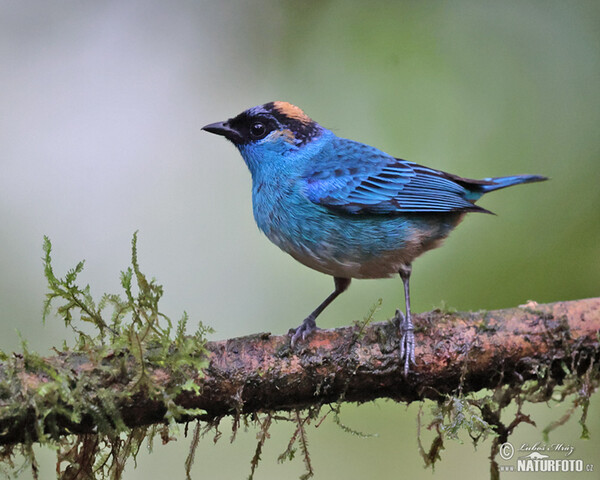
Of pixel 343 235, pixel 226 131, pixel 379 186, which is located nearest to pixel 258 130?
pixel 226 131

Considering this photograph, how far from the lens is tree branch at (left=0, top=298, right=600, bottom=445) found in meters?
2.76

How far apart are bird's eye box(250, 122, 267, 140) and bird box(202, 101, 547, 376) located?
0.06m

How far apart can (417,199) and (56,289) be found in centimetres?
205

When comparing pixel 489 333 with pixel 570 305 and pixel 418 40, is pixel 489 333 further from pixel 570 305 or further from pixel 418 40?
pixel 418 40

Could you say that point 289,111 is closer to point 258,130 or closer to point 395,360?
point 258,130

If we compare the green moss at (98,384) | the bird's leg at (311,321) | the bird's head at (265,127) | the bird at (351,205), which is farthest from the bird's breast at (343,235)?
the green moss at (98,384)

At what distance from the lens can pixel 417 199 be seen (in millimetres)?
3666

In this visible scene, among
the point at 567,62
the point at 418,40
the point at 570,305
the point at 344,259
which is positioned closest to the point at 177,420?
the point at 344,259

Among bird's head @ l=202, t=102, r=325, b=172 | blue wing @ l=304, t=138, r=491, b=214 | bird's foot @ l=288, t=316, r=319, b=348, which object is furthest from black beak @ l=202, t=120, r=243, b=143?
bird's foot @ l=288, t=316, r=319, b=348

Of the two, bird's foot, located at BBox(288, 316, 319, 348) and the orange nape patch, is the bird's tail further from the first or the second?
bird's foot, located at BBox(288, 316, 319, 348)

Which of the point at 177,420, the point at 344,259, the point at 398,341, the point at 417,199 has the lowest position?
the point at 177,420

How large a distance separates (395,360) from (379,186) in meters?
1.25

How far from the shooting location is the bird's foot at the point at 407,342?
2791mm

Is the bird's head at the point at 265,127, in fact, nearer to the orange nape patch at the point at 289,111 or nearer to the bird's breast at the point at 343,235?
the orange nape patch at the point at 289,111
